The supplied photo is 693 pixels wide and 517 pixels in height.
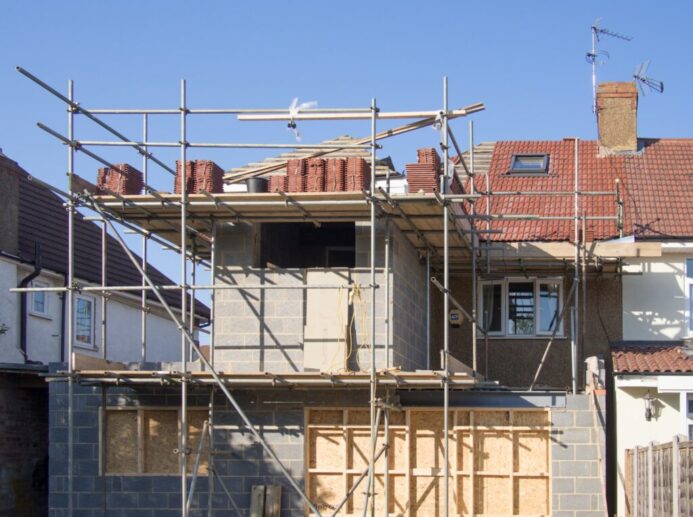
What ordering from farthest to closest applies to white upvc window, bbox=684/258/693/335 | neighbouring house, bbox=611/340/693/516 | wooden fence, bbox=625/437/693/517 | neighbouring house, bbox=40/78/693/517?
white upvc window, bbox=684/258/693/335, neighbouring house, bbox=611/340/693/516, neighbouring house, bbox=40/78/693/517, wooden fence, bbox=625/437/693/517

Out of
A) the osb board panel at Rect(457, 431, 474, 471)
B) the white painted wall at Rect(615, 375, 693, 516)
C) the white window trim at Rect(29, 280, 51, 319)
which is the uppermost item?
the white window trim at Rect(29, 280, 51, 319)

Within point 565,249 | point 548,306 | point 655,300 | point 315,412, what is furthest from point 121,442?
point 655,300

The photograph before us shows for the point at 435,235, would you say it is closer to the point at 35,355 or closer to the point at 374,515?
the point at 374,515

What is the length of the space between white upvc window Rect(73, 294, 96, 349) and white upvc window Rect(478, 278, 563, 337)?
32.7ft

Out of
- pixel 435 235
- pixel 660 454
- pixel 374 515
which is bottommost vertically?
pixel 374 515

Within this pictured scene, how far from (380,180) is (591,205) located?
6238mm

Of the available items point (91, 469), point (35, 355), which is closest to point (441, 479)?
point (91, 469)

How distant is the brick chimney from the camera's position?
29.3m

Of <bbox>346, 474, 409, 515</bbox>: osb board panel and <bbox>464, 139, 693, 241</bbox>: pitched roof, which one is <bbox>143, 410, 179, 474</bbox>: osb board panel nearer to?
<bbox>346, 474, 409, 515</bbox>: osb board panel

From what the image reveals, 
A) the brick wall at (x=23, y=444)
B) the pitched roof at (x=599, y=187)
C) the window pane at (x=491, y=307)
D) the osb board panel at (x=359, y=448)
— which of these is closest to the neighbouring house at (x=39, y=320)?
the brick wall at (x=23, y=444)

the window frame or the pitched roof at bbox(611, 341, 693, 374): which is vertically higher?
the window frame

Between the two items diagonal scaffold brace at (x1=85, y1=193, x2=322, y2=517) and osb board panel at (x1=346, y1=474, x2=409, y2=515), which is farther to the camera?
osb board panel at (x1=346, y1=474, x2=409, y2=515)

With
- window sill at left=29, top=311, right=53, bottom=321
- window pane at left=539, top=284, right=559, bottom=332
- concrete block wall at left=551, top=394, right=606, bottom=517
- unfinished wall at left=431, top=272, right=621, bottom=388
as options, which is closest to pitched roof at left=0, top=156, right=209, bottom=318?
window sill at left=29, top=311, right=53, bottom=321

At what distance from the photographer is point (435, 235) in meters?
22.4
